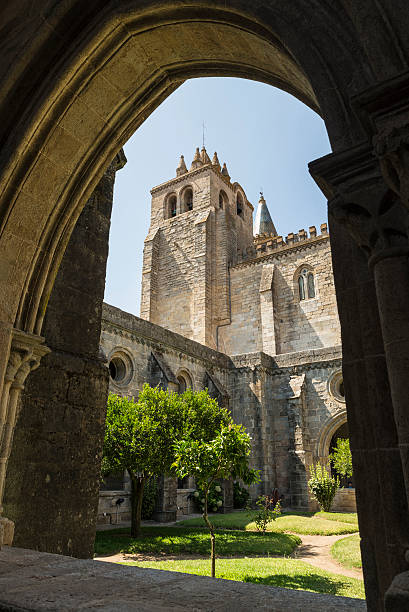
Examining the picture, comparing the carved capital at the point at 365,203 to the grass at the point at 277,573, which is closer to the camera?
the carved capital at the point at 365,203

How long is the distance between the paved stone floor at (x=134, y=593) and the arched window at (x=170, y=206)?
91.9ft

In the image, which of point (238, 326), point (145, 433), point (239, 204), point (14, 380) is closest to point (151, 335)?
point (145, 433)

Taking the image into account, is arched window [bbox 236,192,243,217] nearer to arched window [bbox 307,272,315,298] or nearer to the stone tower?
the stone tower

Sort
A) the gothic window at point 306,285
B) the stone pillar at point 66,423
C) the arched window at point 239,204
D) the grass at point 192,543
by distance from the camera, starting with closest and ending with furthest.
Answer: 1. the stone pillar at point 66,423
2. the grass at point 192,543
3. the gothic window at point 306,285
4. the arched window at point 239,204

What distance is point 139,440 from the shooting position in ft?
33.9

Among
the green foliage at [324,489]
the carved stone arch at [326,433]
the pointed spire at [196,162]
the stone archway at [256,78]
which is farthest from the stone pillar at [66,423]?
the pointed spire at [196,162]

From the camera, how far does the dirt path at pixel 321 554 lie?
686cm

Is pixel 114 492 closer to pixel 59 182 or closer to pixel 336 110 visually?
pixel 59 182

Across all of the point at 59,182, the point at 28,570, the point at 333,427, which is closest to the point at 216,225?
the point at 333,427

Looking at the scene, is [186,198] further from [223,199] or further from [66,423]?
[66,423]

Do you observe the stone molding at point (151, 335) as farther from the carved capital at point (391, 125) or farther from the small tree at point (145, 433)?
the carved capital at point (391, 125)

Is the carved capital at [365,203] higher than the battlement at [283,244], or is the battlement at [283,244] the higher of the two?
the battlement at [283,244]

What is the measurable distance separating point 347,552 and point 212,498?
7.56 m

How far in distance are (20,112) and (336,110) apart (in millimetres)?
2612
